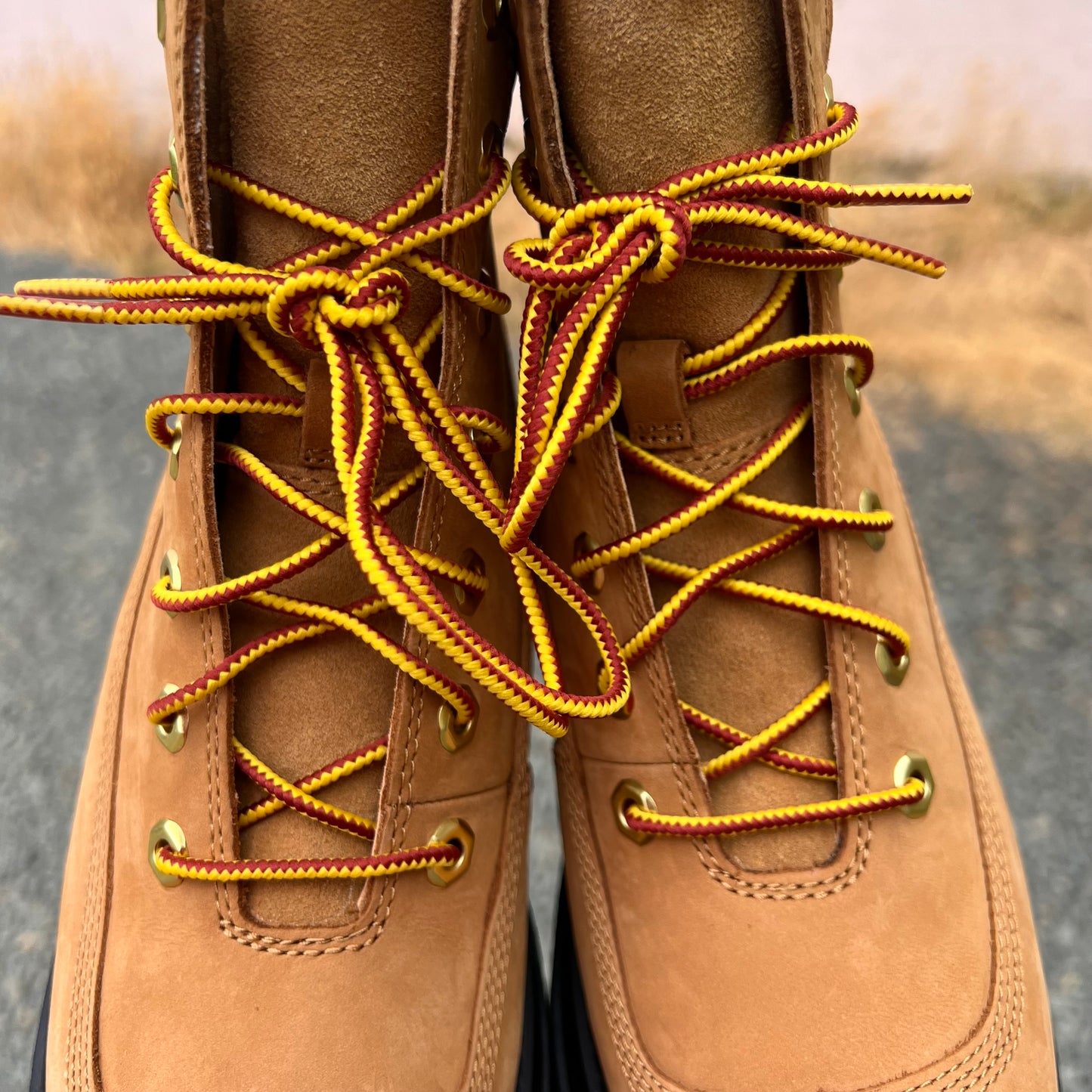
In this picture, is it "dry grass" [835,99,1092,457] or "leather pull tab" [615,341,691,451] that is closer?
"leather pull tab" [615,341,691,451]

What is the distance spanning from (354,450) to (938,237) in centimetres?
73

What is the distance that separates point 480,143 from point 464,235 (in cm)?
4

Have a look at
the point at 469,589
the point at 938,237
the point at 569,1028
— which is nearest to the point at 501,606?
the point at 469,589

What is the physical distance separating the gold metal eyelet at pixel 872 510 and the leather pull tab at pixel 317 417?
0.91ft

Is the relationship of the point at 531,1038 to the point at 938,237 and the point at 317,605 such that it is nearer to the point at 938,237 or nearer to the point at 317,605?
the point at 317,605

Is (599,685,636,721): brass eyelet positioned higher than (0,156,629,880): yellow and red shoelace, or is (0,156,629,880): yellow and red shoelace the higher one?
(0,156,629,880): yellow and red shoelace

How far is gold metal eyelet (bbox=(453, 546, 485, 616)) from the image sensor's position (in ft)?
1.64

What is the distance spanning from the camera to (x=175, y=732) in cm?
48

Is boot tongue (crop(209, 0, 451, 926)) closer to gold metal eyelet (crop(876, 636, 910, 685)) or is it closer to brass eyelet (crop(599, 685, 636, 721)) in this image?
brass eyelet (crop(599, 685, 636, 721))

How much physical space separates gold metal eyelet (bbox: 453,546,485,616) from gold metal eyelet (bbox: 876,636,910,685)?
209mm

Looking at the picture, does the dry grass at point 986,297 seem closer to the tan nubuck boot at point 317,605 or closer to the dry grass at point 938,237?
the dry grass at point 938,237

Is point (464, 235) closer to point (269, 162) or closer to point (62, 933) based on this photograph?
point (269, 162)

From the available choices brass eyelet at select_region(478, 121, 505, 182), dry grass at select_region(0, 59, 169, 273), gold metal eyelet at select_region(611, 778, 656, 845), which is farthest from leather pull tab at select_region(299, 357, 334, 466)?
dry grass at select_region(0, 59, 169, 273)

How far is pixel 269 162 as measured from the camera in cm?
44
